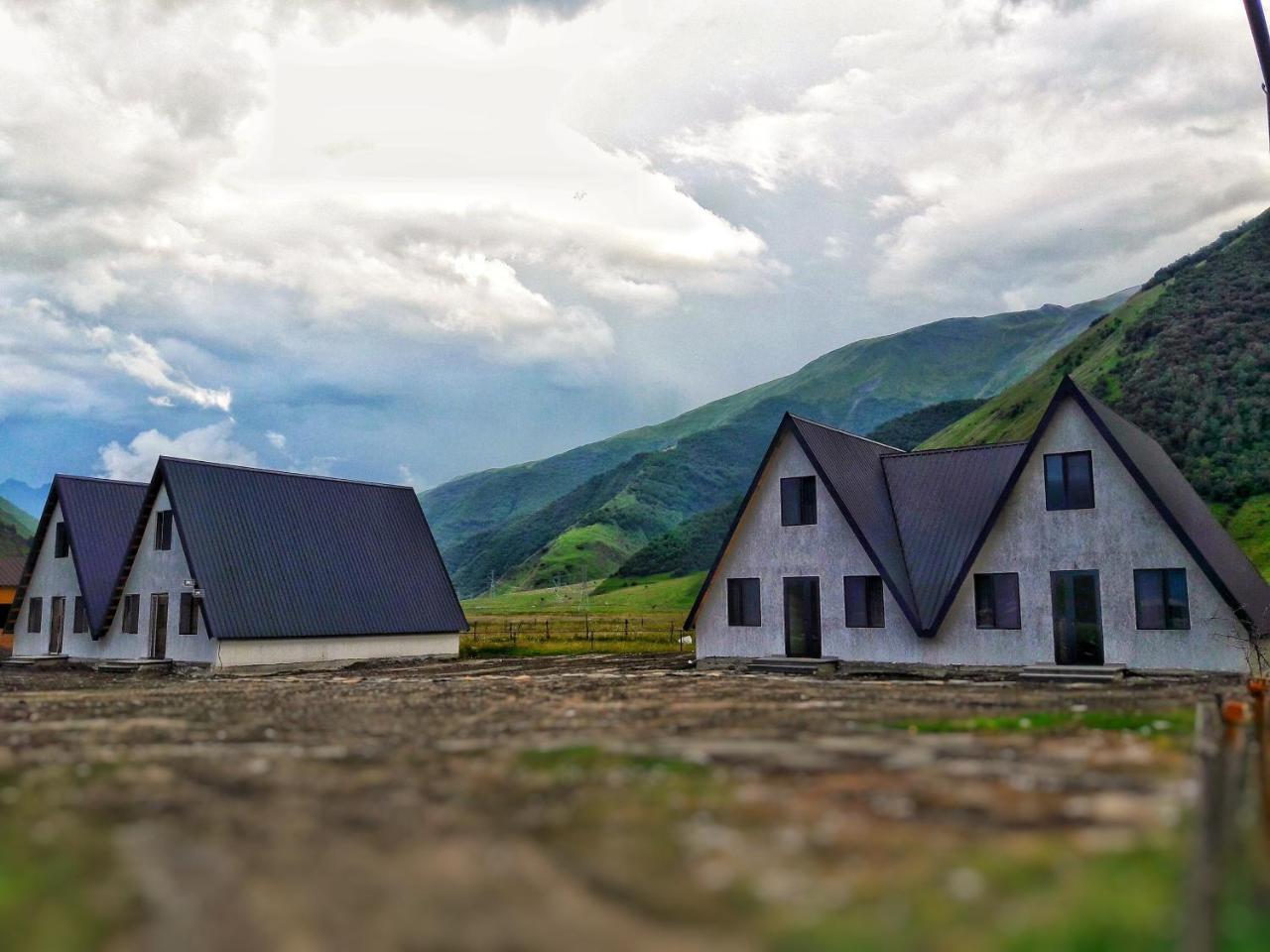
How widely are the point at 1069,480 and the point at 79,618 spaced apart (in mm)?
35796

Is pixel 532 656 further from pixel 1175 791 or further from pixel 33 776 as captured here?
pixel 1175 791

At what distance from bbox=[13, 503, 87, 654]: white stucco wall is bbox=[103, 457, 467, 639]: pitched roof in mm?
4821

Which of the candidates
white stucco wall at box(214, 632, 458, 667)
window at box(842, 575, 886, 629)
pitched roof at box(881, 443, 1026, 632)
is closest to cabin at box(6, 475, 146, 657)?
white stucco wall at box(214, 632, 458, 667)

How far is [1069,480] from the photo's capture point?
86.5ft

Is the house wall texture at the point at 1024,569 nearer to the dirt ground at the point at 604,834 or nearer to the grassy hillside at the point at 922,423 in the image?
the dirt ground at the point at 604,834

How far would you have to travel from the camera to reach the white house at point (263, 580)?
33.0 metres

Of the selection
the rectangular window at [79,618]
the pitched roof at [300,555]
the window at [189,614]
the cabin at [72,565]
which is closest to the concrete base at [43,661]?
the cabin at [72,565]

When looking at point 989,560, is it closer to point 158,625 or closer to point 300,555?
point 300,555

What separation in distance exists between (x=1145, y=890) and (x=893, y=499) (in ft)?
86.0

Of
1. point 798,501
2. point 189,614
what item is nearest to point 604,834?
point 798,501

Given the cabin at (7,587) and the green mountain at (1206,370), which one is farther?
the green mountain at (1206,370)

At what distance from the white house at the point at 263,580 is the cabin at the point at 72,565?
0.58 metres

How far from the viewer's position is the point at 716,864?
6281mm

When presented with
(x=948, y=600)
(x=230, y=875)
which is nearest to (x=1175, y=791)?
(x=230, y=875)
